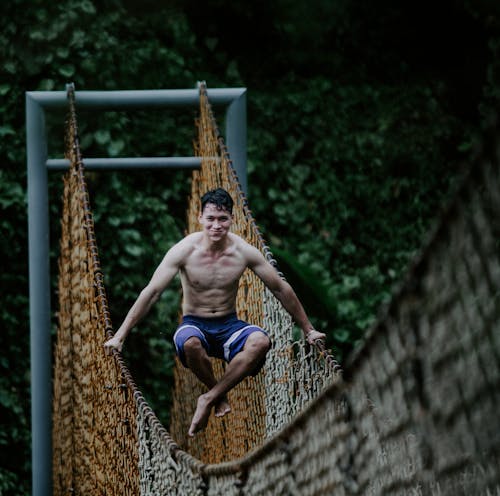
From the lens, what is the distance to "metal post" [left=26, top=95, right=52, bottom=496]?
4047 mm

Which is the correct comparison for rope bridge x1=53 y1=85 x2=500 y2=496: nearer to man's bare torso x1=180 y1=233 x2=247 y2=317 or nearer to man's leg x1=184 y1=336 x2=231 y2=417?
man's leg x1=184 y1=336 x2=231 y2=417

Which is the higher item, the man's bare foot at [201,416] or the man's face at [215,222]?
the man's face at [215,222]

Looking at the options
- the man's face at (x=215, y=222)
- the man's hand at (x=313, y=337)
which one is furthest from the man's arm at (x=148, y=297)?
the man's hand at (x=313, y=337)

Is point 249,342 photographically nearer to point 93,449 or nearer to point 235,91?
point 93,449

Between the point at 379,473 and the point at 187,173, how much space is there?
512 cm

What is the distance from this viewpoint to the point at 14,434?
17.6 ft

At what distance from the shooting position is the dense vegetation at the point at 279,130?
17.9 feet

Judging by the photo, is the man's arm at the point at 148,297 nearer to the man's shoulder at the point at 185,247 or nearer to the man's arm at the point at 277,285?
the man's shoulder at the point at 185,247

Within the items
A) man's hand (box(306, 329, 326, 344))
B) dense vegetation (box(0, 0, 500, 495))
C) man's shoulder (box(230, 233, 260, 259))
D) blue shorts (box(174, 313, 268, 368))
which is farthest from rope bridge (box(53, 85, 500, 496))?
dense vegetation (box(0, 0, 500, 495))

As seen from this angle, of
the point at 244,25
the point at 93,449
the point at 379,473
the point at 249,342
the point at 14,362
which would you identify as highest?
the point at 244,25

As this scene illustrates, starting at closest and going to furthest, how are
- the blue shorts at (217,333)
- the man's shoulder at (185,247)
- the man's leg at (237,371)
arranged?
the man's leg at (237,371) → the blue shorts at (217,333) → the man's shoulder at (185,247)

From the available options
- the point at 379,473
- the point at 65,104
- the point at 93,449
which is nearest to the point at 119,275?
the point at 65,104

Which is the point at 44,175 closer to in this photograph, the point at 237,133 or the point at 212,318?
the point at 237,133

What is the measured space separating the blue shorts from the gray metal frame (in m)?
A: 0.87
